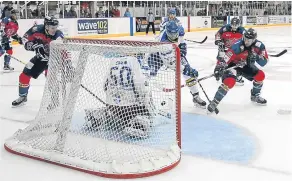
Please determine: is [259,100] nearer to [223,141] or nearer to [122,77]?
[223,141]

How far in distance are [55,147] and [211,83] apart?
10.1ft

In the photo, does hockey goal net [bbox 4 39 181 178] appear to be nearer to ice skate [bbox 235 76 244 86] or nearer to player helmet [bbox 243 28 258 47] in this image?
player helmet [bbox 243 28 258 47]

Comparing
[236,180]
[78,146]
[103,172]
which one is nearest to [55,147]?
[78,146]

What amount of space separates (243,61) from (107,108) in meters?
1.75

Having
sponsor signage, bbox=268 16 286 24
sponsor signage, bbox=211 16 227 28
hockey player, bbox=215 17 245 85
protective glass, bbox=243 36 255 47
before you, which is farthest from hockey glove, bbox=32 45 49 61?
sponsor signage, bbox=268 16 286 24

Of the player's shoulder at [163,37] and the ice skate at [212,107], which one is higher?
the player's shoulder at [163,37]

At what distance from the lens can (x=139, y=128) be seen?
2867 millimetres

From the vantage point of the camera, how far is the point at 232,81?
3832 mm

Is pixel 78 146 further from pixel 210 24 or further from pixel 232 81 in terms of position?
pixel 210 24

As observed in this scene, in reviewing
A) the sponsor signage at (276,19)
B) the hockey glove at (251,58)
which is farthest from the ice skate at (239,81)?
the sponsor signage at (276,19)

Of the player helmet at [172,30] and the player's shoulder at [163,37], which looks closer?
the player helmet at [172,30]

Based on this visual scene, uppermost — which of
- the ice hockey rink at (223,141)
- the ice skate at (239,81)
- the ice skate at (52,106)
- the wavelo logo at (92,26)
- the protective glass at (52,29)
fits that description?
the wavelo logo at (92,26)

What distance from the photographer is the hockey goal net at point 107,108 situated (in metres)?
2.58

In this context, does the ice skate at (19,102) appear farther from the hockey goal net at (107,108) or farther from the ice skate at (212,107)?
the ice skate at (212,107)
